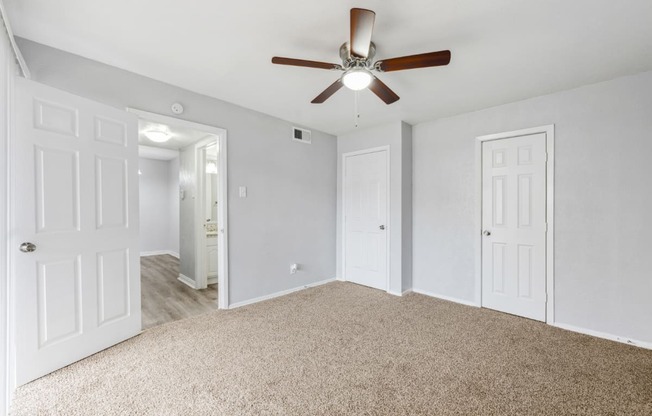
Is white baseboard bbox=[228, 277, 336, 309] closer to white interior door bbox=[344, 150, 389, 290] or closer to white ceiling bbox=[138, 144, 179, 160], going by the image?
white interior door bbox=[344, 150, 389, 290]

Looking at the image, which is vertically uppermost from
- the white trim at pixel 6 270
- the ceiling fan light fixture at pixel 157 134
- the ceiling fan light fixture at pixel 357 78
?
the ceiling fan light fixture at pixel 157 134

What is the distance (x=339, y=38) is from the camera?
1948mm

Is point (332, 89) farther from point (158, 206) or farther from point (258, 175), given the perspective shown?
point (158, 206)

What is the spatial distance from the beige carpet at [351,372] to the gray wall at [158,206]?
4.70 meters

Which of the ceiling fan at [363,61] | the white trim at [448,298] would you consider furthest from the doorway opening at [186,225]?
the white trim at [448,298]

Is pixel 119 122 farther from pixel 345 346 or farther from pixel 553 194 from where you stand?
pixel 553 194

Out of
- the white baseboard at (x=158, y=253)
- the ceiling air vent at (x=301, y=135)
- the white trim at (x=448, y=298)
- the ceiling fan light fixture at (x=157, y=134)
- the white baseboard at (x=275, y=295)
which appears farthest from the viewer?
the white baseboard at (x=158, y=253)

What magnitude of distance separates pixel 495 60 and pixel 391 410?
2.66 m

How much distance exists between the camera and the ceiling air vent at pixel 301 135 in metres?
3.91

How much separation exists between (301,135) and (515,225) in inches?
116

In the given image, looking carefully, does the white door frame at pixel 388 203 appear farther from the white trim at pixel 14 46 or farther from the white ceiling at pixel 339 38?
the white trim at pixel 14 46

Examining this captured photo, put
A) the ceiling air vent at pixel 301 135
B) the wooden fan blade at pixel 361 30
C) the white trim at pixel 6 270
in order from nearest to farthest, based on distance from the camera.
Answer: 1. the wooden fan blade at pixel 361 30
2. the white trim at pixel 6 270
3. the ceiling air vent at pixel 301 135

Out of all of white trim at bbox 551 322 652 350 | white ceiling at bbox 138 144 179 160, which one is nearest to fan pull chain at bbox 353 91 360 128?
white trim at bbox 551 322 652 350

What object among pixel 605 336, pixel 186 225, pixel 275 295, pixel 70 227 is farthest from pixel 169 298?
pixel 605 336
